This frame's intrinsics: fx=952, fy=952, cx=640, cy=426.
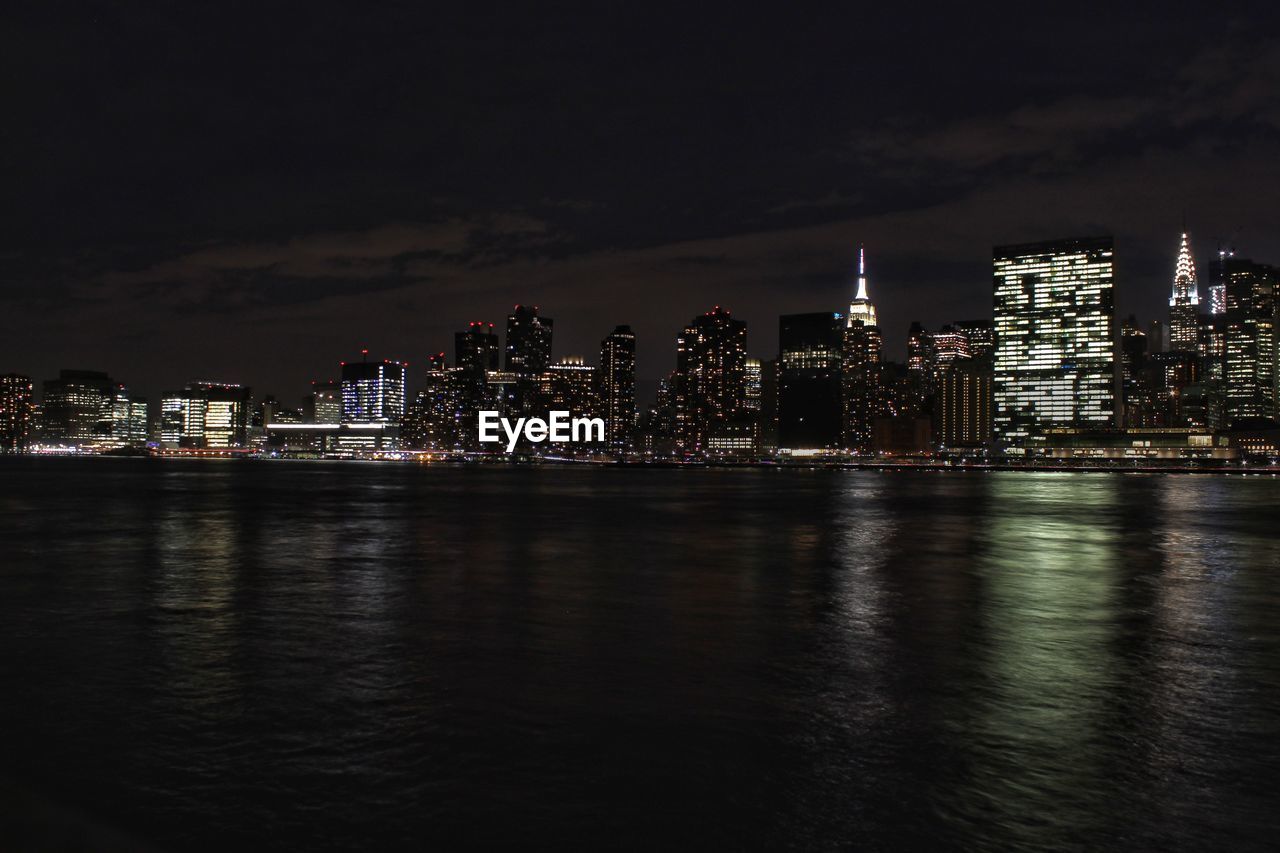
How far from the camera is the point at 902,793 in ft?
31.7

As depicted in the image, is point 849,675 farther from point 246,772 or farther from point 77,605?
point 77,605

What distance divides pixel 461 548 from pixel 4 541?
19359 millimetres

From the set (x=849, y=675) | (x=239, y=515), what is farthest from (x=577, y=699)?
(x=239, y=515)

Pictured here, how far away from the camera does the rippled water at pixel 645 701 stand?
904cm

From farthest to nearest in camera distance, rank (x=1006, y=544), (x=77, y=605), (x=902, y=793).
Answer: (x=1006, y=544) < (x=77, y=605) < (x=902, y=793)

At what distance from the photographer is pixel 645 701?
13547 mm

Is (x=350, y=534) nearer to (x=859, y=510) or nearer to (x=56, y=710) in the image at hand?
(x=56, y=710)

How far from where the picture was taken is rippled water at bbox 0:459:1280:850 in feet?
29.7

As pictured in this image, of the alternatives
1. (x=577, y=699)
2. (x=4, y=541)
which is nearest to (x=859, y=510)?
(x=4, y=541)

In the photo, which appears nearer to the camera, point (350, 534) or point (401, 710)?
point (401, 710)

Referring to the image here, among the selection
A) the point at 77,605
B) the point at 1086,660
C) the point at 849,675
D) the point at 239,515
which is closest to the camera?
the point at 849,675

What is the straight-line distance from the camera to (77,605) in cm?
2238

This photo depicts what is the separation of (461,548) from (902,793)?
29289 millimetres

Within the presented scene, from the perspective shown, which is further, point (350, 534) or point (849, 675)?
point (350, 534)
